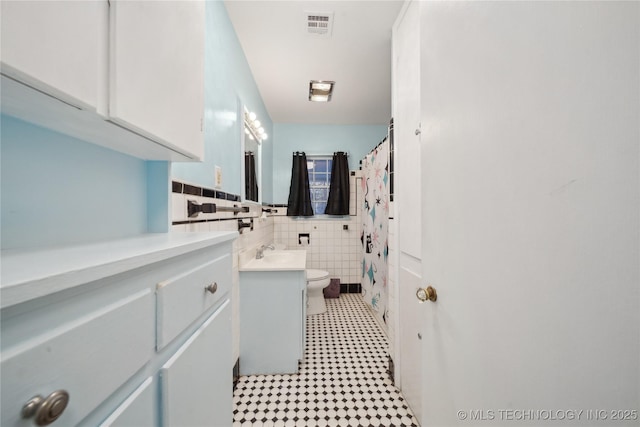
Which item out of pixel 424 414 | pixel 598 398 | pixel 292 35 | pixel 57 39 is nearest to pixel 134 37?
pixel 57 39

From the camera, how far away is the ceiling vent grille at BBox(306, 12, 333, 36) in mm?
1612

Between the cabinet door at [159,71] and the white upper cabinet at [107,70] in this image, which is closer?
the white upper cabinet at [107,70]

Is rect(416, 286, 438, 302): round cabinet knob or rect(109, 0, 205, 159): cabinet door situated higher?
rect(109, 0, 205, 159): cabinet door

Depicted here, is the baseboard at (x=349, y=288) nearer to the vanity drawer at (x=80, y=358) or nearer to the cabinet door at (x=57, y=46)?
the vanity drawer at (x=80, y=358)

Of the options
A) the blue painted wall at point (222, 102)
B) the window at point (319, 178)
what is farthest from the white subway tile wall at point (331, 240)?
the blue painted wall at point (222, 102)

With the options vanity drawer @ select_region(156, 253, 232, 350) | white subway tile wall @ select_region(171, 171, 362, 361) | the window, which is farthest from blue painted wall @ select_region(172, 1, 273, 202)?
white subway tile wall @ select_region(171, 171, 362, 361)

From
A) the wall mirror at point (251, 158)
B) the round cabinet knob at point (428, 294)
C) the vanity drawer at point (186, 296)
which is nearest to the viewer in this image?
the vanity drawer at point (186, 296)

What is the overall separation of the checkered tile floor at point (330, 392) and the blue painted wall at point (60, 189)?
1235 mm

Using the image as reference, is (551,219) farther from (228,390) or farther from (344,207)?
(344,207)

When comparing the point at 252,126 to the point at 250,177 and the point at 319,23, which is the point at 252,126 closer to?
the point at 250,177

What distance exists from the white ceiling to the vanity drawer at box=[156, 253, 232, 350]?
1.68 meters

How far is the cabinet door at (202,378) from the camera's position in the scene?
0.48 metres

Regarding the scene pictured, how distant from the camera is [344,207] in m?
3.45

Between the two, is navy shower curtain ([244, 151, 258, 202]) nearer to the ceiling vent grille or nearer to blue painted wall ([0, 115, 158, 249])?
the ceiling vent grille
